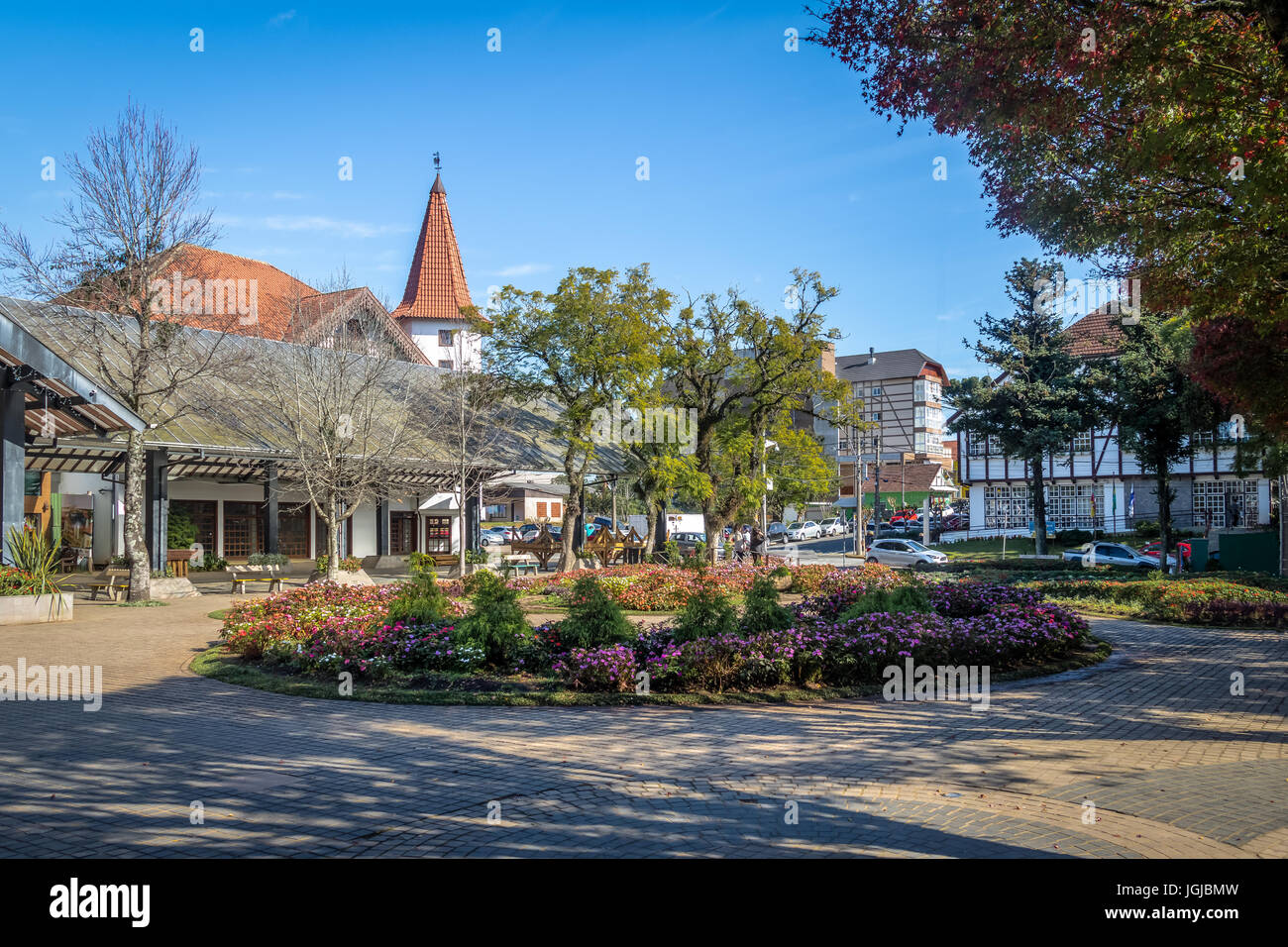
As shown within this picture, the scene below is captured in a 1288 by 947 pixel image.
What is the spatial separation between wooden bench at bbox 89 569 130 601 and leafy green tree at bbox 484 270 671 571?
1158 centimetres

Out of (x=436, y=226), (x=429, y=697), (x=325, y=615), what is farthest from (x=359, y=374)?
(x=436, y=226)

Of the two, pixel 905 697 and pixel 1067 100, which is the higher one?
pixel 1067 100

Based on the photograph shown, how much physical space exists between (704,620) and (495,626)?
2488 millimetres

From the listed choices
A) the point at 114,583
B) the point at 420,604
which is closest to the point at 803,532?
the point at 114,583

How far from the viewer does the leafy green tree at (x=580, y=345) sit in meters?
27.4

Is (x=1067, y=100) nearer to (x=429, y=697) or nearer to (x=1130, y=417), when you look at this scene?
(x=429, y=697)

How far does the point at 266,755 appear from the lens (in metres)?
7.15

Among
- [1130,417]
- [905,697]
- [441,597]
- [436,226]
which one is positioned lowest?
[905,697]

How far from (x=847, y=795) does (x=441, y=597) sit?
7874 millimetres

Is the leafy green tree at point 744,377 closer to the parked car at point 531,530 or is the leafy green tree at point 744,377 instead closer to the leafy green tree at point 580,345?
the leafy green tree at point 580,345

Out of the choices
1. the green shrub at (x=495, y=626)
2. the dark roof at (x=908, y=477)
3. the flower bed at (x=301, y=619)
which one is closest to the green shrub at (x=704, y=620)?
the green shrub at (x=495, y=626)

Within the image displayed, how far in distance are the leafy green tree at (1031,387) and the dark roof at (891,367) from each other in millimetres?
42025

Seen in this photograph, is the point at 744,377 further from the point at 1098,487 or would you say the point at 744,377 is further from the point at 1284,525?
the point at 1098,487
